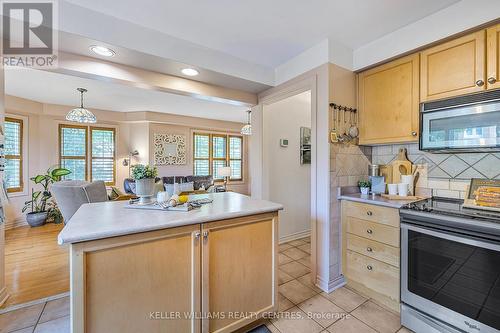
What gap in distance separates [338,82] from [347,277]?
1977 mm

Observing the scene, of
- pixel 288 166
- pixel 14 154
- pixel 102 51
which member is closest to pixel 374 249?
pixel 288 166

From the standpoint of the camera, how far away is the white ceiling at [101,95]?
323 centimetres

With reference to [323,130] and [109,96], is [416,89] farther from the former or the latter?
[109,96]

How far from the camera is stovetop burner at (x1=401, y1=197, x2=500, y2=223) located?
4.40 feet

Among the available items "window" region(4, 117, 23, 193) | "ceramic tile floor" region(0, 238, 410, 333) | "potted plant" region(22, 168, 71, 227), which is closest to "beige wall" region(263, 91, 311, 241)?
"ceramic tile floor" region(0, 238, 410, 333)

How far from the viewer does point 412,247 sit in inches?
62.6

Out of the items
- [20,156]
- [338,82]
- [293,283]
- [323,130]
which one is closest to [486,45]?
[338,82]

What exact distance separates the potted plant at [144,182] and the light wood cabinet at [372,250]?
1.81 meters

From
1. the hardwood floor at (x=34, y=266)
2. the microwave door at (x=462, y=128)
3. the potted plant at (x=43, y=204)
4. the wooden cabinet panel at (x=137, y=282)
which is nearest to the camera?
the wooden cabinet panel at (x=137, y=282)

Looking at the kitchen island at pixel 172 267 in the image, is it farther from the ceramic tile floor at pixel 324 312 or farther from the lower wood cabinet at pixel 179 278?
the ceramic tile floor at pixel 324 312

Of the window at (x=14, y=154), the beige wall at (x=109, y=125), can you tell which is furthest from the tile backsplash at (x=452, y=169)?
the window at (x=14, y=154)

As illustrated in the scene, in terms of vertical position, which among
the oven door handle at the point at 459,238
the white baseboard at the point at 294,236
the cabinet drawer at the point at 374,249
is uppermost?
the oven door handle at the point at 459,238

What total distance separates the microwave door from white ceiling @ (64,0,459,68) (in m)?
0.83

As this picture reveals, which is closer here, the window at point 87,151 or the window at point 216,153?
Result: the window at point 87,151
